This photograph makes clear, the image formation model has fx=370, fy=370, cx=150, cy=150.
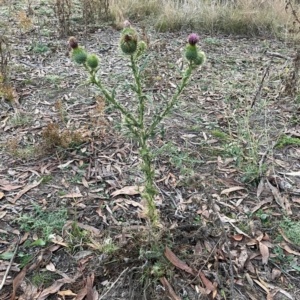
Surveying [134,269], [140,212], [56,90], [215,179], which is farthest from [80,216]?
[56,90]

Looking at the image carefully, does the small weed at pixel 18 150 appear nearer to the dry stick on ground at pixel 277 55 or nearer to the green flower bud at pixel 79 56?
the green flower bud at pixel 79 56

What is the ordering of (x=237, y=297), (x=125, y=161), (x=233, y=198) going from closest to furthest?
(x=237, y=297) → (x=233, y=198) → (x=125, y=161)

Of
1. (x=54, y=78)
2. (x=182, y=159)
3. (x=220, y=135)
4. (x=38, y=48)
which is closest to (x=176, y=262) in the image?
(x=182, y=159)

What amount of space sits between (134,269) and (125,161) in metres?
1.05

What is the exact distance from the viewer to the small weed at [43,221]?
225 cm

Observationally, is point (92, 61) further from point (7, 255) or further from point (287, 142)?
point (287, 142)

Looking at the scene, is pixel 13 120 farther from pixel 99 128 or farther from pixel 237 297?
pixel 237 297

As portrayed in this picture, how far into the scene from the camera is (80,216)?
2.38 meters

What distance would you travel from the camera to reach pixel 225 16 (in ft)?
18.7

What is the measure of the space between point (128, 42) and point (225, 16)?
14.9 ft

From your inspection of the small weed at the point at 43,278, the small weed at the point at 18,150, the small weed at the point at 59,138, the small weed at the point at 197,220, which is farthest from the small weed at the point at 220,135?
the small weed at the point at 43,278

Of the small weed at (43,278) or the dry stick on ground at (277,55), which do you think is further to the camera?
the dry stick on ground at (277,55)

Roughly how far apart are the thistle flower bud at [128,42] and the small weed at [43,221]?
3.89 ft

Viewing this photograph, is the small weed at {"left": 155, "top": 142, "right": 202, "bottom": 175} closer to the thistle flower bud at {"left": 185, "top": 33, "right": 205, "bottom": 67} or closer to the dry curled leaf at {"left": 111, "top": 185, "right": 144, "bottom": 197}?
the dry curled leaf at {"left": 111, "top": 185, "right": 144, "bottom": 197}
